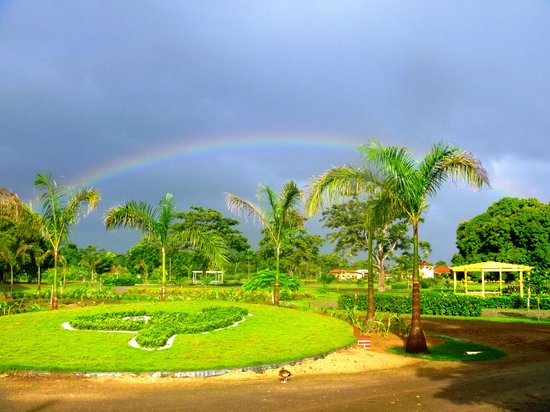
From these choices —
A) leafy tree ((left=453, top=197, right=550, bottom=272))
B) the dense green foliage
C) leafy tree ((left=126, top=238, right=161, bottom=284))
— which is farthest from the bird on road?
leafy tree ((left=126, top=238, right=161, bottom=284))

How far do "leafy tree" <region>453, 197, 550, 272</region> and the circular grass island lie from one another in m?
32.8

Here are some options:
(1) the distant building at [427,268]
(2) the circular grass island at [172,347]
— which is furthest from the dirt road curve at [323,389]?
(1) the distant building at [427,268]

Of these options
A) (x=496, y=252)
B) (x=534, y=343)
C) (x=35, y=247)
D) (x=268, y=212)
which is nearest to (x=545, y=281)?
(x=534, y=343)

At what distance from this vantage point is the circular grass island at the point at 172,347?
34.4ft

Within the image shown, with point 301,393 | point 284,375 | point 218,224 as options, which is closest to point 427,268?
point 218,224

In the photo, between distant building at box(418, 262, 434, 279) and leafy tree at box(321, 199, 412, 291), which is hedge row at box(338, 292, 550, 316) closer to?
leafy tree at box(321, 199, 412, 291)

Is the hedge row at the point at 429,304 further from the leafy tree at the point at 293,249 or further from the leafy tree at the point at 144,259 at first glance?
the leafy tree at the point at 144,259

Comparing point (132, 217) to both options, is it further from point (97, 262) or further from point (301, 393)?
point (97, 262)

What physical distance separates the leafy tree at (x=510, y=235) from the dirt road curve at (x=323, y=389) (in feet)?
117

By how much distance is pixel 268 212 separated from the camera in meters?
24.2

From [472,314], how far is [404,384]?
17.5 meters

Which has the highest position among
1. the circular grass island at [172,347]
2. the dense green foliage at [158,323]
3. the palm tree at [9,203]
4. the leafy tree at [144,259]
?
the palm tree at [9,203]

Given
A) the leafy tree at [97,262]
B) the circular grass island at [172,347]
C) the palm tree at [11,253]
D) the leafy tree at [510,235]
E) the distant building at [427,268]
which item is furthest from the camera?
the distant building at [427,268]

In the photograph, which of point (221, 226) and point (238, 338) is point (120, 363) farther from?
point (221, 226)
